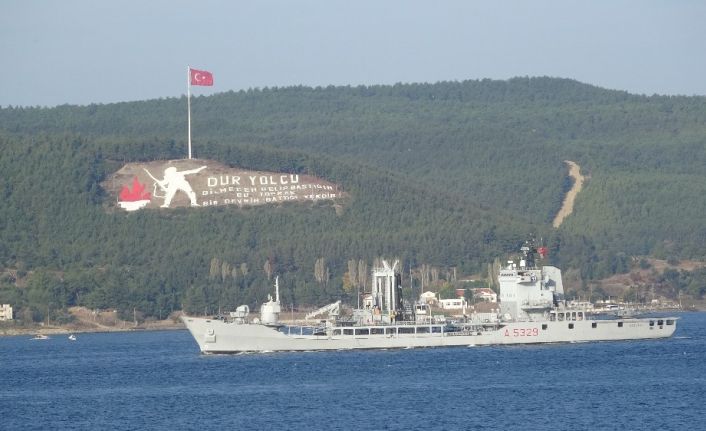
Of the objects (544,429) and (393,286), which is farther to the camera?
(393,286)

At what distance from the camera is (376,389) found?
10569cm

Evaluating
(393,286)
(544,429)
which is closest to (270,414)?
(544,429)

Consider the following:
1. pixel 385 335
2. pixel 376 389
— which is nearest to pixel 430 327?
pixel 385 335

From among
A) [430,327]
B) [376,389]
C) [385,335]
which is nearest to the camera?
[376,389]

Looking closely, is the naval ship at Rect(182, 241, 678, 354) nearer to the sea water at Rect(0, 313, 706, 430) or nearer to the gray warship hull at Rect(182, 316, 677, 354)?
the gray warship hull at Rect(182, 316, 677, 354)

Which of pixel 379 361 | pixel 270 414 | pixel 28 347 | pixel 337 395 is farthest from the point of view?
pixel 28 347

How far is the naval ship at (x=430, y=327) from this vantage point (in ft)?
451

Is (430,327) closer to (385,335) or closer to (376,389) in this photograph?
(385,335)

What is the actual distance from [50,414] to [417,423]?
22.8 meters

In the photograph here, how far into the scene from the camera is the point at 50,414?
324ft

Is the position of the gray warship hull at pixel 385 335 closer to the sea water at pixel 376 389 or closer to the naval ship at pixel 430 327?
the naval ship at pixel 430 327

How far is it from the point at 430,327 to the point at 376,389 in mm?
33449

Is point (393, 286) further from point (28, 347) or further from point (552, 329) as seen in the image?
point (28, 347)

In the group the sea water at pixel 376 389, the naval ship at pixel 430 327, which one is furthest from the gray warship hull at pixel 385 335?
the sea water at pixel 376 389
